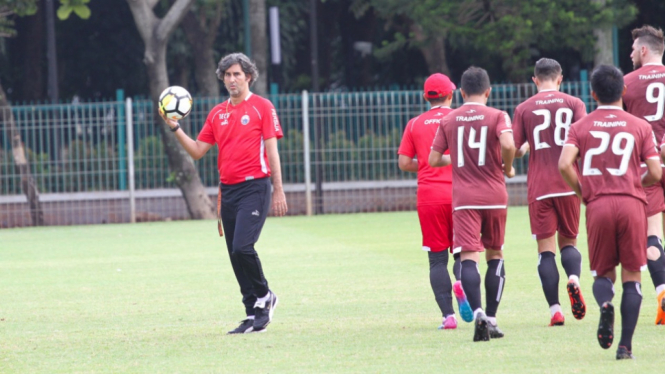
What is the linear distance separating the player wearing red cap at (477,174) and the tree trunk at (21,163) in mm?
13491

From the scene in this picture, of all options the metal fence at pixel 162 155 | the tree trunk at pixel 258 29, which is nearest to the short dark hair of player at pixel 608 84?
the metal fence at pixel 162 155

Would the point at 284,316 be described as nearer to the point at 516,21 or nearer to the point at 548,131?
the point at 548,131

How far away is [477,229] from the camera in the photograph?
6793 mm

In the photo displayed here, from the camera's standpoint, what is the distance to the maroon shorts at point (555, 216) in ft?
23.8

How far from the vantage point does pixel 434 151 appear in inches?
273

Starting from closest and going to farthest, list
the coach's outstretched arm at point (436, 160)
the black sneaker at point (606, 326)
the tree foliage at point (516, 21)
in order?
the black sneaker at point (606, 326) → the coach's outstretched arm at point (436, 160) → the tree foliage at point (516, 21)

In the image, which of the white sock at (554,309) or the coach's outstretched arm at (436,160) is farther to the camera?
the white sock at (554,309)

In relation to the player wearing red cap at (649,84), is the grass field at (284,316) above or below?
below

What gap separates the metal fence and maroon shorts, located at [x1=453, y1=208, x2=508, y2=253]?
1232 cm

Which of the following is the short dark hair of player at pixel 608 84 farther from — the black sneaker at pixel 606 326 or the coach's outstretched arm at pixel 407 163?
the coach's outstretched arm at pixel 407 163

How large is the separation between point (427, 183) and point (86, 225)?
1293cm

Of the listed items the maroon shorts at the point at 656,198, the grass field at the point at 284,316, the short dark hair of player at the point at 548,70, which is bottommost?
the grass field at the point at 284,316

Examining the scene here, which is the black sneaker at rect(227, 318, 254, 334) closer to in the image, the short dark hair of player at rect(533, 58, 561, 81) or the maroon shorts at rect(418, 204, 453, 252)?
the maroon shorts at rect(418, 204, 453, 252)

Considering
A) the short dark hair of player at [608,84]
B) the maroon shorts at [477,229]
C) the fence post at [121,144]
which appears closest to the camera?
the short dark hair of player at [608,84]
